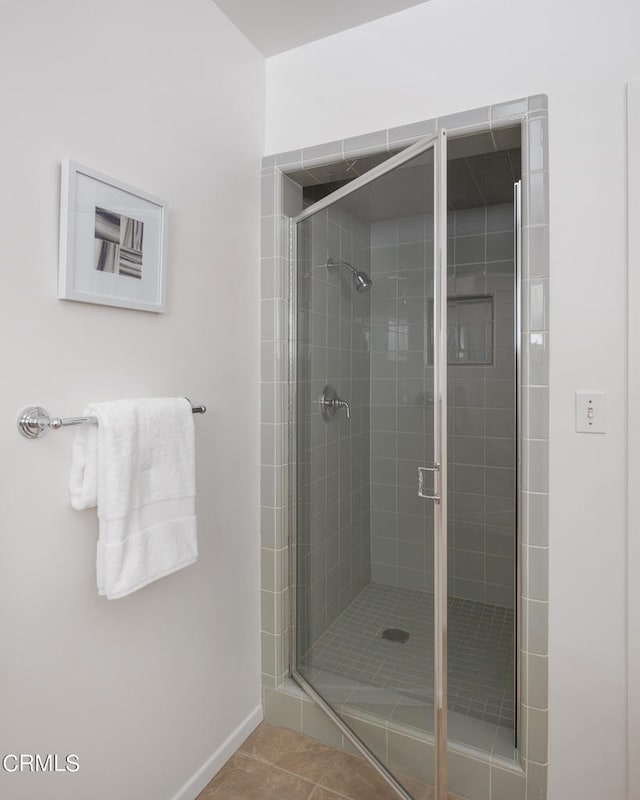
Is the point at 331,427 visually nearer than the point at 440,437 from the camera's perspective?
No

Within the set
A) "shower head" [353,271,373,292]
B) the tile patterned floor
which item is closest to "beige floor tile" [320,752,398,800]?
the tile patterned floor

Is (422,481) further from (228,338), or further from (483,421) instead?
(483,421)

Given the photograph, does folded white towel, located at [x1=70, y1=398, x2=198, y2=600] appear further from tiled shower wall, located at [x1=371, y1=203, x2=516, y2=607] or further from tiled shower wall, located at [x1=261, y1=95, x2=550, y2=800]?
tiled shower wall, located at [x1=261, y1=95, x2=550, y2=800]

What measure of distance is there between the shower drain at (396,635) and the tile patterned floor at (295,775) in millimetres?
391

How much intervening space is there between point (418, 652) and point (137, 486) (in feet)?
2.93

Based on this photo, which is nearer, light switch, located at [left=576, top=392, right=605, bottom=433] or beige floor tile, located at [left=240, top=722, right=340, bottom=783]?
light switch, located at [left=576, top=392, right=605, bottom=433]

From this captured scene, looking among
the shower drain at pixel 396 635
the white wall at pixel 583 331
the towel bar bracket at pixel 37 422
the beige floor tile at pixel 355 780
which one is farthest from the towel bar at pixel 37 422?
the beige floor tile at pixel 355 780

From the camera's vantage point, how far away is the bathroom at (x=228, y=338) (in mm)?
1098

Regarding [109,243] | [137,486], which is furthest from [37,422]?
[109,243]

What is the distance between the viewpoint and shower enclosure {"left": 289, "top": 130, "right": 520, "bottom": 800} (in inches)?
50.1

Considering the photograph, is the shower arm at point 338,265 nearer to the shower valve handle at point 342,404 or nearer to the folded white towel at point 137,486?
the shower valve handle at point 342,404

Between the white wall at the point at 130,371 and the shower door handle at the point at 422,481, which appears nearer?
the white wall at the point at 130,371

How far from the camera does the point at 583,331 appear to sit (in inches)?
56.1

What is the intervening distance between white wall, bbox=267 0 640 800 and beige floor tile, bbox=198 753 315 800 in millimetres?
784
